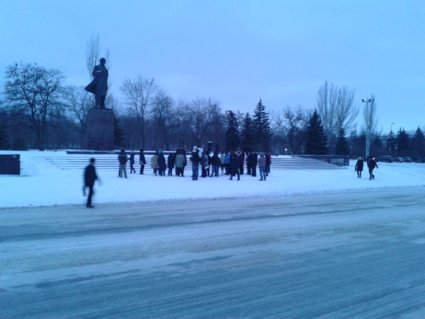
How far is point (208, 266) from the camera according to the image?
6.43 m

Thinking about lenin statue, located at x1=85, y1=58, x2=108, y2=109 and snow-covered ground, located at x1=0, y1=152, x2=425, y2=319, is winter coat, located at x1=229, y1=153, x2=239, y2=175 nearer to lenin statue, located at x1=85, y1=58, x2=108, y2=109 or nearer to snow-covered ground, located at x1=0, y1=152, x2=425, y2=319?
snow-covered ground, located at x1=0, y1=152, x2=425, y2=319

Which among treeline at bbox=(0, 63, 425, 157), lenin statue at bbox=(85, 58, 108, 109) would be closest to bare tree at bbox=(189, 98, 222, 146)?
treeline at bbox=(0, 63, 425, 157)

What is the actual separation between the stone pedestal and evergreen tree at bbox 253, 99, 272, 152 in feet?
141

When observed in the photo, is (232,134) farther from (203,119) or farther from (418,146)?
(418,146)

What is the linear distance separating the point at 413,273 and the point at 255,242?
294 cm

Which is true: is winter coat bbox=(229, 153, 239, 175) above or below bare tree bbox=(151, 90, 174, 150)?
below

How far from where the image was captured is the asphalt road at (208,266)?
15.5 ft

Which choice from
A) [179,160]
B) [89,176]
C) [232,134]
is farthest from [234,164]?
[232,134]

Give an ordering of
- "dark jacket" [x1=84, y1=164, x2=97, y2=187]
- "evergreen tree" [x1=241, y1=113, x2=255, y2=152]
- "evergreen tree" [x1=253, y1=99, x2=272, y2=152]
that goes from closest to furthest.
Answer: "dark jacket" [x1=84, y1=164, x2=97, y2=187] < "evergreen tree" [x1=241, y1=113, x2=255, y2=152] < "evergreen tree" [x1=253, y1=99, x2=272, y2=152]

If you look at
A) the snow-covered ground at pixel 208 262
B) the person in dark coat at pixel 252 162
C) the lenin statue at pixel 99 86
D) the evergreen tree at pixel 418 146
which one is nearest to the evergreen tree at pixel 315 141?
the lenin statue at pixel 99 86

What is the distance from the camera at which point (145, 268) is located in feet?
20.3

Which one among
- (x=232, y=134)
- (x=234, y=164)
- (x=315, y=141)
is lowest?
(x=234, y=164)

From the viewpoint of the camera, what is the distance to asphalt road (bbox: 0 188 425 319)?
4.74m

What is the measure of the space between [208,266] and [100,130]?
104 feet
